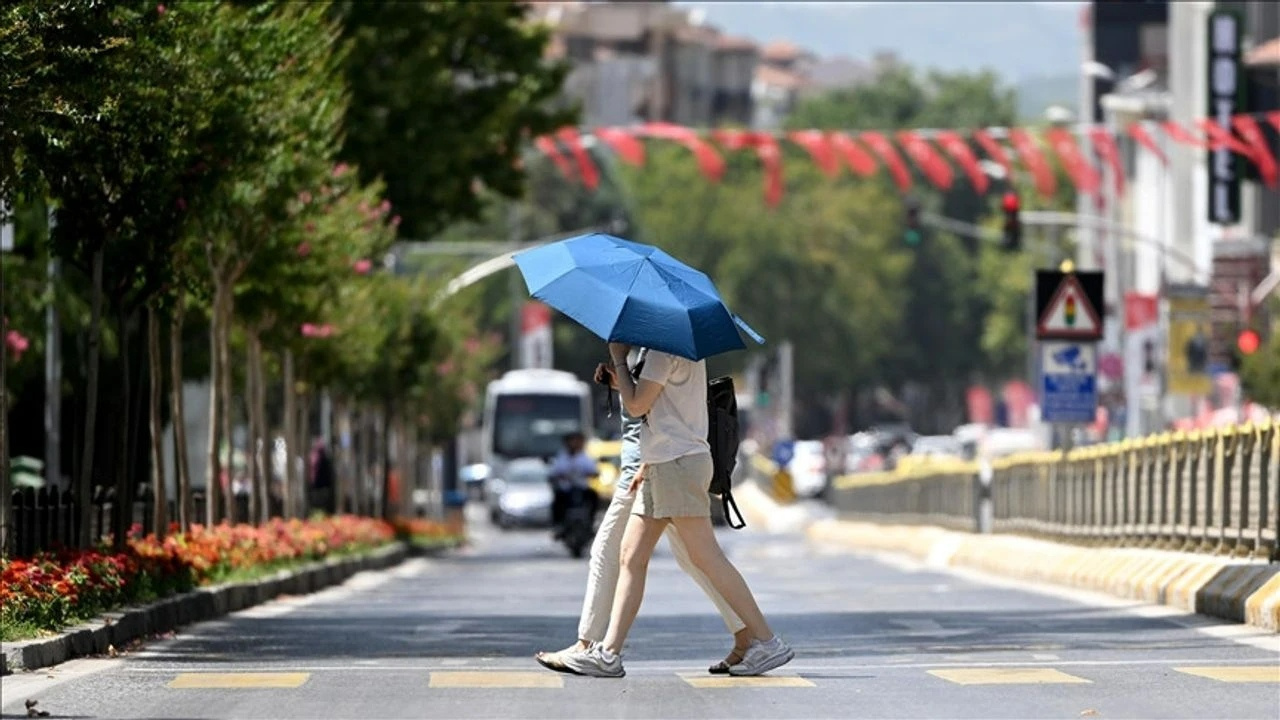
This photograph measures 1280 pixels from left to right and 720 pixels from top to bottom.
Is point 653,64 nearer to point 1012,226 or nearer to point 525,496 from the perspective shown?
point 525,496

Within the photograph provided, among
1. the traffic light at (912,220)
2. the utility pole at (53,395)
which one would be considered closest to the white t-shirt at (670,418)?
the utility pole at (53,395)

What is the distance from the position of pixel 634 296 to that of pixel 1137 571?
12210 millimetres

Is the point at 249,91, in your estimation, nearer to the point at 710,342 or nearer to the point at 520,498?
the point at 710,342

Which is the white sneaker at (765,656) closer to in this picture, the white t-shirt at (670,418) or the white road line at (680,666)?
the white road line at (680,666)

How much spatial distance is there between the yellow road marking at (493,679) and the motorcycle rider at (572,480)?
32673mm

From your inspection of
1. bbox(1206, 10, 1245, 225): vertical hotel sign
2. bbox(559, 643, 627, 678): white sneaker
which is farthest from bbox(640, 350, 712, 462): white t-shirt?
bbox(1206, 10, 1245, 225): vertical hotel sign

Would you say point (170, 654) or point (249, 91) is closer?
point (170, 654)

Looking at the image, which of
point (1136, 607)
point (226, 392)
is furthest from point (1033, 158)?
point (1136, 607)

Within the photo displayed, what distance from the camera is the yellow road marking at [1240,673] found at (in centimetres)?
1573

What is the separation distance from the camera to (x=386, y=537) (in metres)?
48.1

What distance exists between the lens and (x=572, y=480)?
162 feet

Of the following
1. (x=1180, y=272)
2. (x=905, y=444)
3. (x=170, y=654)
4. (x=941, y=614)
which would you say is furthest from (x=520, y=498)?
(x=170, y=654)

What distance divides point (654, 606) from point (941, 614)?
3.00 meters

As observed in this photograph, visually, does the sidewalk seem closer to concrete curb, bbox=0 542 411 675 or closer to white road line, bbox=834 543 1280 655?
white road line, bbox=834 543 1280 655
